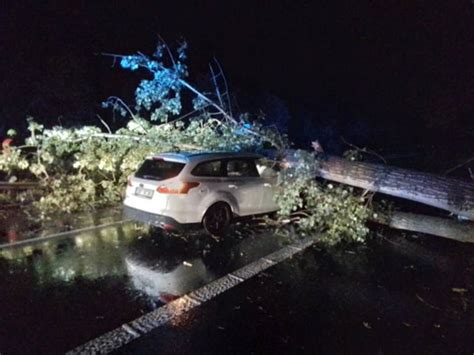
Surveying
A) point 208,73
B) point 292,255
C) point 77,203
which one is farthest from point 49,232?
point 208,73

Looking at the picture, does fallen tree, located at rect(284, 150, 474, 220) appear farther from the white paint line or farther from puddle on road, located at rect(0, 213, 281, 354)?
the white paint line

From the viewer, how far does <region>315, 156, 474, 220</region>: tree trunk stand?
717cm

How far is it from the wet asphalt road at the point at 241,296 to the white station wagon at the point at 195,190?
0.50 m

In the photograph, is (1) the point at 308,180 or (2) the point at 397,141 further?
(2) the point at 397,141

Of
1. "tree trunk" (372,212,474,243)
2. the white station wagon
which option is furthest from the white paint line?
"tree trunk" (372,212,474,243)

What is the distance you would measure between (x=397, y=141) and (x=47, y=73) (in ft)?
83.0

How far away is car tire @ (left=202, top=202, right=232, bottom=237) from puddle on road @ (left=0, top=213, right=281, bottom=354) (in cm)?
21

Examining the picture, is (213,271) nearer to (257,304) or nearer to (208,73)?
(257,304)

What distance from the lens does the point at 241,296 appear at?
4.83 meters

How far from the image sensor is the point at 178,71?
10508 mm

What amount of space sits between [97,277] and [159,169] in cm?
221

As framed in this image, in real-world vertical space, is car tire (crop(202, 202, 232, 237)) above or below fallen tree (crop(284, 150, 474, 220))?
below

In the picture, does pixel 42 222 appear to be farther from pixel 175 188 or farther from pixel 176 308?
pixel 176 308

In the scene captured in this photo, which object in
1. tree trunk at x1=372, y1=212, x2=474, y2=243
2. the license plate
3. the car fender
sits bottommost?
tree trunk at x1=372, y1=212, x2=474, y2=243
